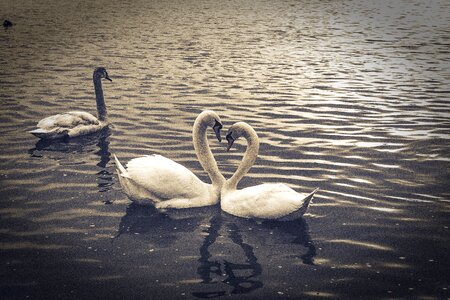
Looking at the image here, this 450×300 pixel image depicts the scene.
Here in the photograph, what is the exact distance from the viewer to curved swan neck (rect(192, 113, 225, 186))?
442 inches

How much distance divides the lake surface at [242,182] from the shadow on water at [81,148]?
8 centimetres

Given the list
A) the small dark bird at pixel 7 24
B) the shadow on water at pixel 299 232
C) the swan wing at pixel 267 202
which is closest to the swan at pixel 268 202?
the swan wing at pixel 267 202

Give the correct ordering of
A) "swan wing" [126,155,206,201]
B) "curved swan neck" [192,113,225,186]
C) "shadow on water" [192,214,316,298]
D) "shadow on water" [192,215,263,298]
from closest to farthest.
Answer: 1. "shadow on water" [192,215,263,298]
2. "shadow on water" [192,214,316,298]
3. "swan wing" [126,155,206,201]
4. "curved swan neck" [192,113,225,186]

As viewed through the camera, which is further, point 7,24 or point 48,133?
point 7,24

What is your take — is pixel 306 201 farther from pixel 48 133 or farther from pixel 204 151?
pixel 48 133

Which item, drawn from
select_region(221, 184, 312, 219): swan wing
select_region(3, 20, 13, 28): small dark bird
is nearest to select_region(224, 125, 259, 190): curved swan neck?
select_region(221, 184, 312, 219): swan wing

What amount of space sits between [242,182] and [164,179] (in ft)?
7.98

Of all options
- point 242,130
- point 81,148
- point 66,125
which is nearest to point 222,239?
point 242,130

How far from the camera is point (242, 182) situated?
1262cm

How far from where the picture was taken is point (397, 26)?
5116 centimetres

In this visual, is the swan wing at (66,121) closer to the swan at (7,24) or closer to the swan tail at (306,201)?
the swan tail at (306,201)

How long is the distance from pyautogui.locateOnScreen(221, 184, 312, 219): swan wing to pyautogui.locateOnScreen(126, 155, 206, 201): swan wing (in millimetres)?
897

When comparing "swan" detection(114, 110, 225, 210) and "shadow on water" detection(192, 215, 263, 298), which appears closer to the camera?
"shadow on water" detection(192, 215, 263, 298)

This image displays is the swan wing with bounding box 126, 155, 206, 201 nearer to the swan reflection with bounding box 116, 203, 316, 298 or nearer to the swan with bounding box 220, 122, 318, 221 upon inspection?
the swan reflection with bounding box 116, 203, 316, 298
